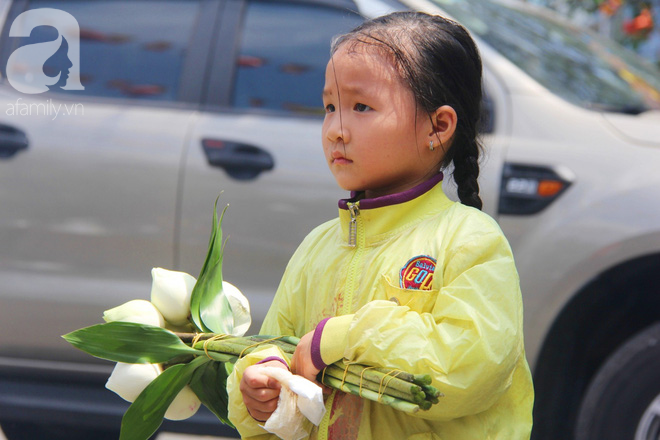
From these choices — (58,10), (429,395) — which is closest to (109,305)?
(58,10)

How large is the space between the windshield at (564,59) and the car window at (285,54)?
498mm

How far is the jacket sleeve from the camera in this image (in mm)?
1329

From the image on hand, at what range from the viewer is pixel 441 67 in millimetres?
1593

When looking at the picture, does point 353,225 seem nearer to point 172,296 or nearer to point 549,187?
point 172,296

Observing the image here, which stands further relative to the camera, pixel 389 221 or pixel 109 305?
pixel 109 305

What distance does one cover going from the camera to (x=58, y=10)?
11.4 feet

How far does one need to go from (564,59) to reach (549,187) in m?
0.70

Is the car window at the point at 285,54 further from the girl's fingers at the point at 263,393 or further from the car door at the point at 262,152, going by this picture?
the girl's fingers at the point at 263,393

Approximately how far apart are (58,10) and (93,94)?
0.45m

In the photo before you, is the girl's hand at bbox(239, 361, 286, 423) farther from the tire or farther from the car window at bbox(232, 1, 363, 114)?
the car window at bbox(232, 1, 363, 114)

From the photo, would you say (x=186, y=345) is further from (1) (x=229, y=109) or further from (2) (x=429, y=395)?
(1) (x=229, y=109)

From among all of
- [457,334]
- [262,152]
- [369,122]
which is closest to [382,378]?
[457,334]

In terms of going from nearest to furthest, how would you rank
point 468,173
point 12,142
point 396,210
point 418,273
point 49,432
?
point 418,273
point 396,210
point 468,173
point 12,142
point 49,432

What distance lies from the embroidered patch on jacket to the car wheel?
7.70ft
